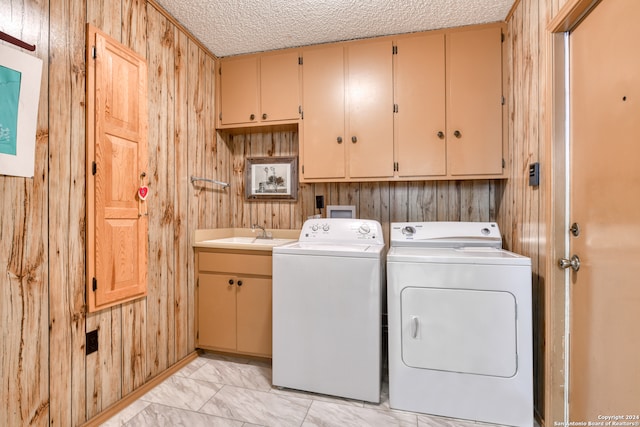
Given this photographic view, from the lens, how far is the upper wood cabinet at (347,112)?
2299 mm

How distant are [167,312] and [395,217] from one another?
186cm

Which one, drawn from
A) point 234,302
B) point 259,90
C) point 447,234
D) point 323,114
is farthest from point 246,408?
point 259,90

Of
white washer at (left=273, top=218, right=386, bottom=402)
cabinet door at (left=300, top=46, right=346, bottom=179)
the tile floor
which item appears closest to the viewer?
the tile floor

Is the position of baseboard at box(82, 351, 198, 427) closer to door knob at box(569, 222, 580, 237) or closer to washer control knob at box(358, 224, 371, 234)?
washer control knob at box(358, 224, 371, 234)

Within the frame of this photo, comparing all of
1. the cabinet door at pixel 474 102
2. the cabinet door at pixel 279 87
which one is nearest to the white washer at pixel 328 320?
the cabinet door at pixel 474 102

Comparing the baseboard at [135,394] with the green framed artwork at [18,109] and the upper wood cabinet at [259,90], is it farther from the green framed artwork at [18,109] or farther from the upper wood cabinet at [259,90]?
the upper wood cabinet at [259,90]

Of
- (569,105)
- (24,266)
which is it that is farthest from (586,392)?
(24,266)

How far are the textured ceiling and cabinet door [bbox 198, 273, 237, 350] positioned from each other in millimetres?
1844

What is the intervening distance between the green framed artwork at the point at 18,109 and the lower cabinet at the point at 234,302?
1.29m

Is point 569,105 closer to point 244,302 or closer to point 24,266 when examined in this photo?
point 244,302

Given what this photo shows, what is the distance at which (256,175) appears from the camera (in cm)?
289

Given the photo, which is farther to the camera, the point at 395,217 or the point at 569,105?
the point at 395,217

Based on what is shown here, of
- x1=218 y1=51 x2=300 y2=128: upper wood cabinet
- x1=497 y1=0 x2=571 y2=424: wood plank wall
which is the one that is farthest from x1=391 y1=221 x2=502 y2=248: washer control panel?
x1=218 y1=51 x2=300 y2=128: upper wood cabinet

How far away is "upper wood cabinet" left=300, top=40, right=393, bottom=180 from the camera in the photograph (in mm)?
2299
